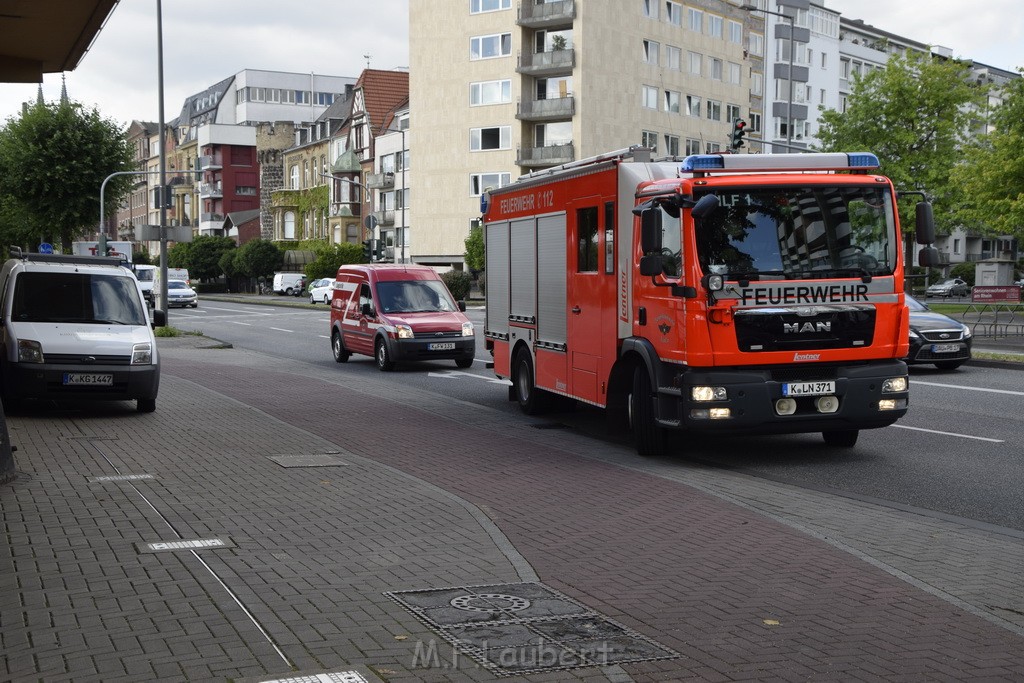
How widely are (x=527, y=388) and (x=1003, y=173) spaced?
26735mm

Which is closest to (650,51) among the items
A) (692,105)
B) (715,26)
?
(692,105)

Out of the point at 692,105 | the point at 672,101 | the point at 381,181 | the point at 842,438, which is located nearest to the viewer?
the point at 842,438

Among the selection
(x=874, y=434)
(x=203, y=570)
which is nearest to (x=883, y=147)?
(x=874, y=434)

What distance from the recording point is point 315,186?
102875mm

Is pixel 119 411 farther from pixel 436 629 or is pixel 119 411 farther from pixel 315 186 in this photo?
pixel 315 186

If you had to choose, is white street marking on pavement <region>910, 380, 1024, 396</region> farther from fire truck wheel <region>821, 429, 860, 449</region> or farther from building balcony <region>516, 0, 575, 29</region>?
building balcony <region>516, 0, 575, 29</region>

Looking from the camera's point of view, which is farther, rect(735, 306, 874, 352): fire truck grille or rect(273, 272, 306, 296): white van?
rect(273, 272, 306, 296): white van

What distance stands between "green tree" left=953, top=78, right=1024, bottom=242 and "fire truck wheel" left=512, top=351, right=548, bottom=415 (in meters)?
24.7

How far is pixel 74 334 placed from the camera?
591 inches

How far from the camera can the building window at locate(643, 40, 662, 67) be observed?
7288cm

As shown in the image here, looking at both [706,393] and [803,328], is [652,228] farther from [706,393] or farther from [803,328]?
[803,328]

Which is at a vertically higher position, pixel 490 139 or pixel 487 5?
pixel 487 5

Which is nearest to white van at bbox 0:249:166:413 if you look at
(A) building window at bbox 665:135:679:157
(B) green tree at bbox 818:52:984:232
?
(B) green tree at bbox 818:52:984:232

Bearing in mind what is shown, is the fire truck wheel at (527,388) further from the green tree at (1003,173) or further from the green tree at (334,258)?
the green tree at (334,258)
